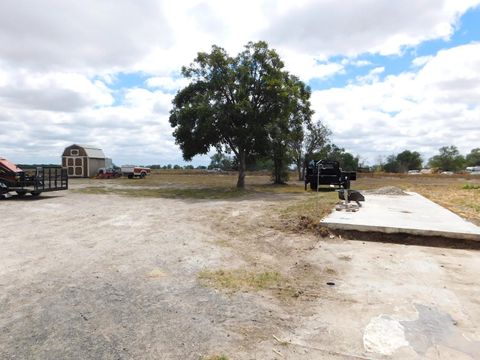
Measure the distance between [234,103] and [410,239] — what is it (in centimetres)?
1664

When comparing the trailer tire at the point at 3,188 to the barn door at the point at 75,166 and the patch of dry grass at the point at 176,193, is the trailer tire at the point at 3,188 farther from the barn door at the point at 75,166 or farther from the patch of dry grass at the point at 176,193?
the barn door at the point at 75,166

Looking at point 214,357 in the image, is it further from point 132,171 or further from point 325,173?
point 132,171

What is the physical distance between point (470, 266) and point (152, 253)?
4.90 m

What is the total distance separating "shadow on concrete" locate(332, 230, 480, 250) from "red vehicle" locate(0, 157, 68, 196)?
43.3 ft

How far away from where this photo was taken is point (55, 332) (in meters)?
3.39

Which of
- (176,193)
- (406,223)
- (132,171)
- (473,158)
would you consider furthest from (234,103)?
(473,158)

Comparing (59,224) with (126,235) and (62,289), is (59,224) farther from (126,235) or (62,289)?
(62,289)

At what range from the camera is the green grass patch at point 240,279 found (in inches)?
185

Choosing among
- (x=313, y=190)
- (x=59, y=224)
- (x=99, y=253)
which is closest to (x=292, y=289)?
(x=99, y=253)

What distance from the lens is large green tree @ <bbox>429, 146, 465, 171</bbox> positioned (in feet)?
321

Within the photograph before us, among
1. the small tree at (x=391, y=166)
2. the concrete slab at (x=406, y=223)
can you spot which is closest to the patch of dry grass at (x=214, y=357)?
the concrete slab at (x=406, y=223)

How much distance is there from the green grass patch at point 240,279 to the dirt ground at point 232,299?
0.21 ft

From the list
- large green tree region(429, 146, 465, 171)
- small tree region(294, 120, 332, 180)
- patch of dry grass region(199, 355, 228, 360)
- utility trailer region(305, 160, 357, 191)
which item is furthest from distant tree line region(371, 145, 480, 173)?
patch of dry grass region(199, 355, 228, 360)

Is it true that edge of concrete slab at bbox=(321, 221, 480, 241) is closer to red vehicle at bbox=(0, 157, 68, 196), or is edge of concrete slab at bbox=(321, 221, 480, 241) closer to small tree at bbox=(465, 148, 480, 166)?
red vehicle at bbox=(0, 157, 68, 196)
